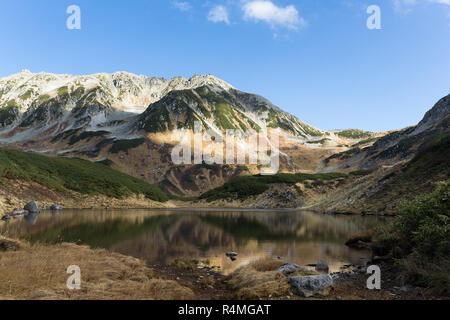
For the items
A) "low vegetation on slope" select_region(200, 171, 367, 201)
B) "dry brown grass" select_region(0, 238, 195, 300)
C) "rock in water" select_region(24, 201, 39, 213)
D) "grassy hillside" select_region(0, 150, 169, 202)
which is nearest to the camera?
"dry brown grass" select_region(0, 238, 195, 300)

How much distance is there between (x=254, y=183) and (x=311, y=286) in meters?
162

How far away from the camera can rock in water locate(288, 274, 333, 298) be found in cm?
1380

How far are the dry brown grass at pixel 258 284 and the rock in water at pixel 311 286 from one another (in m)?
0.43

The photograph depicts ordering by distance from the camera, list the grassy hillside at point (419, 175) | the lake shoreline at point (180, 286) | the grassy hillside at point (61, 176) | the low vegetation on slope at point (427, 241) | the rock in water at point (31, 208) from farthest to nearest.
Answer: the grassy hillside at point (61, 176) → the rock in water at point (31, 208) → the grassy hillside at point (419, 175) → the low vegetation on slope at point (427, 241) → the lake shoreline at point (180, 286)

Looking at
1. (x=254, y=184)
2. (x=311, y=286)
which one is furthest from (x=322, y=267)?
(x=254, y=184)

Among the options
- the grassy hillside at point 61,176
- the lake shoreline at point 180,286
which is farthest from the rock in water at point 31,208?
the lake shoreline at point 180,286

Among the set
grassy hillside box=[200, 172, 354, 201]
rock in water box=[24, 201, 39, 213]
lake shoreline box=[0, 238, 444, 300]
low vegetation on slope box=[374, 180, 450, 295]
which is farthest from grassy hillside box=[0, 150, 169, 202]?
low vegetation on slope box=[374, 180, 450, 295]

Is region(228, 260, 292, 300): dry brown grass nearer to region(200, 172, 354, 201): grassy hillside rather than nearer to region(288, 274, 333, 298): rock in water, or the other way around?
region(288, 274, 333, 298): rock in water

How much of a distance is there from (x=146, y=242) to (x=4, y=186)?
78.2 meters

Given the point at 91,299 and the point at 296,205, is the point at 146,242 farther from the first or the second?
the point at 296,205

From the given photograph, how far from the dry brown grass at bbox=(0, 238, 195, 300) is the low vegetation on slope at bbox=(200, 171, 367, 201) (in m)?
150

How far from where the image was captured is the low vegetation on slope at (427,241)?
14494 millimetres

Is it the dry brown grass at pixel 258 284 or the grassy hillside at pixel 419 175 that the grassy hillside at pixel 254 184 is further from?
the dry brown grass at pixel 258 284
